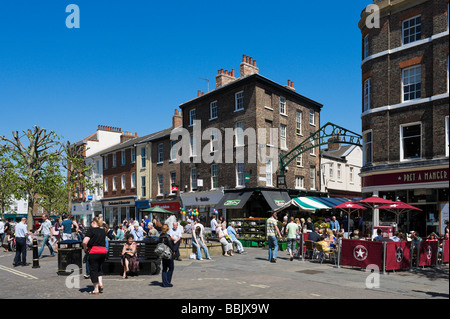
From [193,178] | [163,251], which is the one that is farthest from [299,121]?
[163,251]

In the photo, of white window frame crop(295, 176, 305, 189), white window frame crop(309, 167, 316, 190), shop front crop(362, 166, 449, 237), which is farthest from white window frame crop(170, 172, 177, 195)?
shop front crop(362, 166, 449, 237)

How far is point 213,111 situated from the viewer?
34.9 metres

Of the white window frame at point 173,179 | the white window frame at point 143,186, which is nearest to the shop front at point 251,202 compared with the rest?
the white window frame at point 173,179

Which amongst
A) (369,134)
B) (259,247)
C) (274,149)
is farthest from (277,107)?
(259,247)

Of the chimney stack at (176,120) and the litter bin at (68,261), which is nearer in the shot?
the litter bin at (68,261)

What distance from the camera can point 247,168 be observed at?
102 ft

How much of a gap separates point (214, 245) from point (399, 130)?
1148 centimetres

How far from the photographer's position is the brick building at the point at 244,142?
31047 mm

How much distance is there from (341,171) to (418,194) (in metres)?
22.9

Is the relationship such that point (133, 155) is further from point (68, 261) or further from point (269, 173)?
point (68, 261)

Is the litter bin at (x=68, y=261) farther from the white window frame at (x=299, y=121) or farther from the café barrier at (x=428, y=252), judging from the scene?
the white window frame at (x=299, y=121)

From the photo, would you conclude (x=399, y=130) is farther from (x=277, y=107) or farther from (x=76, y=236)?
(x=76, y=236)

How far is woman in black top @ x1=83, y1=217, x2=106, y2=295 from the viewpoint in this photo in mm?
9352

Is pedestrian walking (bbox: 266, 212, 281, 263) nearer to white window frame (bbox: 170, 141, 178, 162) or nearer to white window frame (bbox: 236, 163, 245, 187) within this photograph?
white window frame (bbox: 236, 163, 245, 187)
